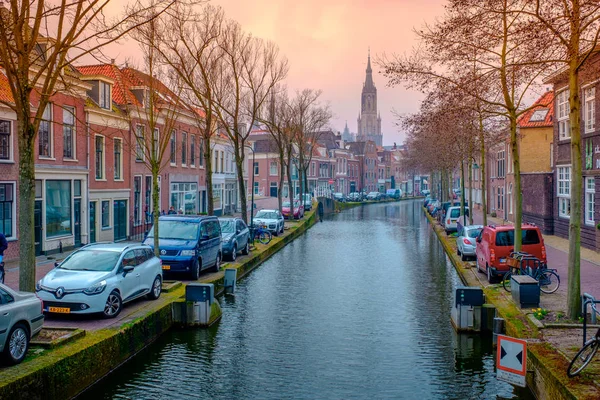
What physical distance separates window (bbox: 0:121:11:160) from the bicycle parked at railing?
59.2ft

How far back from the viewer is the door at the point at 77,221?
87.2 feet

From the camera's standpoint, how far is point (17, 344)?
905 centimetres

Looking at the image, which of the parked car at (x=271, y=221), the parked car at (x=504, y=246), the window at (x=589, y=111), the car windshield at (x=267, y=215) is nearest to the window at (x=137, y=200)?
the parked car at (x=271, y=221)

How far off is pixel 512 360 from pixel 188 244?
1169 cm

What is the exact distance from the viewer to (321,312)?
15820mm

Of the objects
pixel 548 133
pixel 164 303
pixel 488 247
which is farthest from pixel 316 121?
pixel 164 303

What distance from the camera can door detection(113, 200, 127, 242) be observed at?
30359 mm

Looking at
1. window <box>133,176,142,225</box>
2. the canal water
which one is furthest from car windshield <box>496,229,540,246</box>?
window <box>133,176,142,225</box>

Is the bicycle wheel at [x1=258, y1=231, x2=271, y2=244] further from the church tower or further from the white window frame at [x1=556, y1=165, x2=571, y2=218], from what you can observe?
the church tower

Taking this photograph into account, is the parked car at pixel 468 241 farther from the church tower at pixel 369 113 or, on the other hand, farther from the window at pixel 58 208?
the church tower at pixel 369 113

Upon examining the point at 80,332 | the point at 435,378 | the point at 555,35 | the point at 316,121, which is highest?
the point at 316,121

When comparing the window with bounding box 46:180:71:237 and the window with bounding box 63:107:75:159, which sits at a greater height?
the window with bounding box 63:107:75:159

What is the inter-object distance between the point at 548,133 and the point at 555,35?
29501 mm

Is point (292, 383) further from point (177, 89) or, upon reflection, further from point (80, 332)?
point (177, 89)
